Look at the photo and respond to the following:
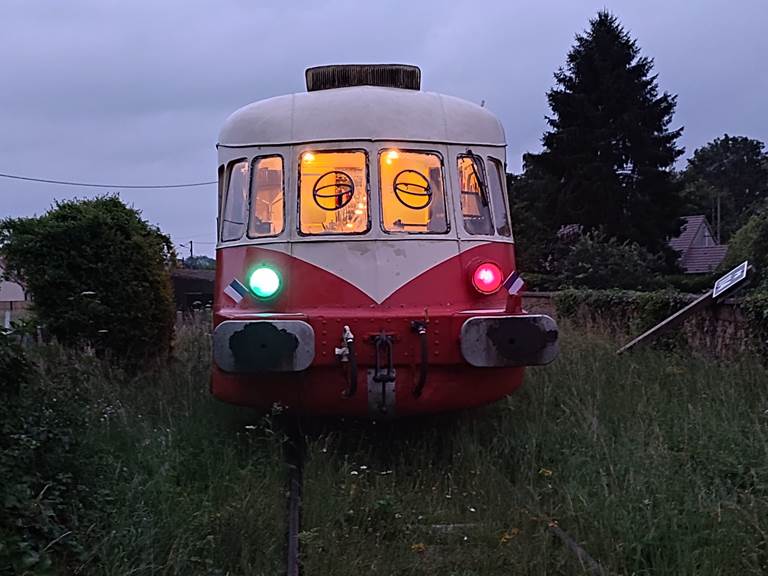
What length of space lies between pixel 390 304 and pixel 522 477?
150 cm

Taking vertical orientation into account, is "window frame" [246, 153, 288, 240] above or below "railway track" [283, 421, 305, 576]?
above

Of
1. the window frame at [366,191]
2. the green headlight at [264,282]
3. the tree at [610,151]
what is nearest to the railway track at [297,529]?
the green headlight at [264,282]

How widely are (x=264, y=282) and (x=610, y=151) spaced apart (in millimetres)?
30215

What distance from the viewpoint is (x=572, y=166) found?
34.4 m

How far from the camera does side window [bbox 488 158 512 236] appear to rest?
706cm

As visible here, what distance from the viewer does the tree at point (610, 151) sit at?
33750mm

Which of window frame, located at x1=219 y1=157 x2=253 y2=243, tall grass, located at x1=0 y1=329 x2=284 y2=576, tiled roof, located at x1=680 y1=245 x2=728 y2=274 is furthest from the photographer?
tiled roof, located at x1=680 y1=245 x2=728 y2=274

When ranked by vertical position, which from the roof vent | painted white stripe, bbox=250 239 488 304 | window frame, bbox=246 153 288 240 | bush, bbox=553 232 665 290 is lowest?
painted white stripe, bbox=250 239 488 304

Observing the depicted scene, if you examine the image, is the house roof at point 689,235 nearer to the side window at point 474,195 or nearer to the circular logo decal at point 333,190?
the side window at point 474,195

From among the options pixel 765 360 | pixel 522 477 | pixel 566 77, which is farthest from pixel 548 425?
pixel 566 77

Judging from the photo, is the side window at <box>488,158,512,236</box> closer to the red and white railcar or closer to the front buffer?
the red and white railcar

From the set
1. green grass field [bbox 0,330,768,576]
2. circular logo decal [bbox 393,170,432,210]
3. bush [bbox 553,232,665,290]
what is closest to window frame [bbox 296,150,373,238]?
circular logo decal [bbox 393,170,432,210]

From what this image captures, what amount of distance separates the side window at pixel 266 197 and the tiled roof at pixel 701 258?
139 ft

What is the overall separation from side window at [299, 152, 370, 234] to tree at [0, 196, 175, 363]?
3.57 meters
